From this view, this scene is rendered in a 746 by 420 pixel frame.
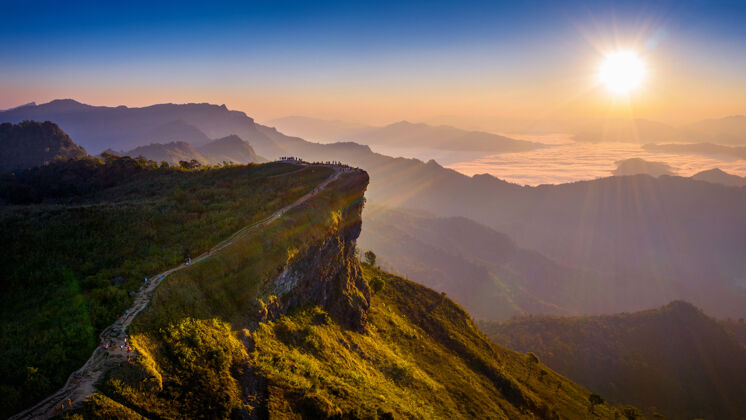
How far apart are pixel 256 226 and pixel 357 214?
22.6m

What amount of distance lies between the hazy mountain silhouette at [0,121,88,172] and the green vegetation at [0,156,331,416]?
383ft

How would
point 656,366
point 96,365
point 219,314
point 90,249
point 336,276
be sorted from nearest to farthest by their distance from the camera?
1. point 96,365
2. point 219,314
3. point 90,249
4. point 336,276
5. point 656,366

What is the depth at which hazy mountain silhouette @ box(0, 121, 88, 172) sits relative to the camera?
5714 inches

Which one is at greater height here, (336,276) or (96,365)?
(96,365)

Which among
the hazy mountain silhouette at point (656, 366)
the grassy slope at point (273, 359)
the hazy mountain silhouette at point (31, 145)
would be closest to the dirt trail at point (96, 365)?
the grassy slope at point (273, 359)

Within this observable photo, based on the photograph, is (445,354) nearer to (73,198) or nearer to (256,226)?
(256,226)

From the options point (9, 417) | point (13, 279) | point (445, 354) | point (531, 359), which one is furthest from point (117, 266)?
point (531, 359)

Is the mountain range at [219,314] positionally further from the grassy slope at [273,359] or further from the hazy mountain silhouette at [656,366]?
the hazy mountain silhouette at [656,366]

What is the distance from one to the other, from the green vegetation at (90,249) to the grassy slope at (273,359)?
3.66 m

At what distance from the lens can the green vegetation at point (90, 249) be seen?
63.6 ft

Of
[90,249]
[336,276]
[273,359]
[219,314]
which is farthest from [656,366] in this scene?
[90,249]

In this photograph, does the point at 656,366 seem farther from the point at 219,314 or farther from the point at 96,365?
the point at 96,365

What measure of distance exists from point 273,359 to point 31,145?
Answer: 20913 centimetres

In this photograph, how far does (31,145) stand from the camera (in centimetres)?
15650
